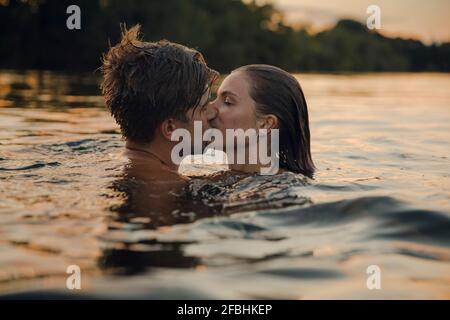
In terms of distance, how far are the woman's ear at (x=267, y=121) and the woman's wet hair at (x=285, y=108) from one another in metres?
0.03

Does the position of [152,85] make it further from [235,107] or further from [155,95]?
[235,107]

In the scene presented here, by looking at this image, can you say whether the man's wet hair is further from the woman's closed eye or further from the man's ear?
the woman's closed eye

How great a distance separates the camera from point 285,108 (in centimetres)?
502

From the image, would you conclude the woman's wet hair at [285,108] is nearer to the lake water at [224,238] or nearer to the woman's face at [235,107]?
the woman's face at [235,107]

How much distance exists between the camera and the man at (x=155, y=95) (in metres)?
4.68

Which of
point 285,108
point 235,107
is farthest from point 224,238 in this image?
point 285,108

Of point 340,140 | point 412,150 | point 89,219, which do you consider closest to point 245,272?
point 89,219

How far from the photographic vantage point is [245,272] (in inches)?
101

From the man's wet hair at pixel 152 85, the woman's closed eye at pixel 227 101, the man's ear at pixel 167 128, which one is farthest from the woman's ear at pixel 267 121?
the man's ear at pixel 167 128

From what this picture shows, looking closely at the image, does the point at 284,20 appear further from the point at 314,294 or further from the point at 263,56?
the point at 314,294

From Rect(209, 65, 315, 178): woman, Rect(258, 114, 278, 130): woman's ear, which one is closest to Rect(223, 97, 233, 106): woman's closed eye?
Rect(209, 65, 315, 178): woman

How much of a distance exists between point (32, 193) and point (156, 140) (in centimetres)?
127

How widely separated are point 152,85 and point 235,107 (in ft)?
2.31

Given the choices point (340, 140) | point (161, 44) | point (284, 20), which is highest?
point (284, 20)
